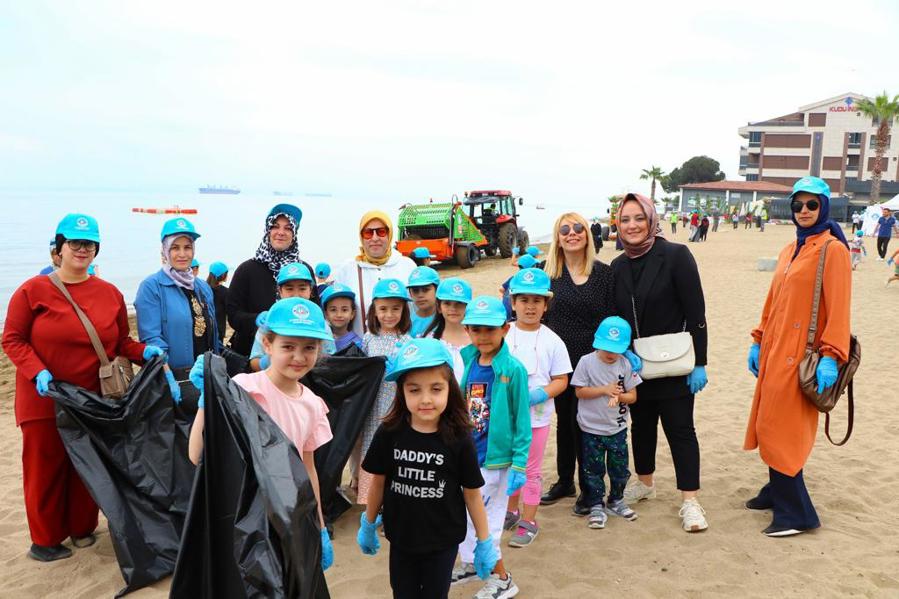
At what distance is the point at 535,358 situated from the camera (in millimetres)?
3555

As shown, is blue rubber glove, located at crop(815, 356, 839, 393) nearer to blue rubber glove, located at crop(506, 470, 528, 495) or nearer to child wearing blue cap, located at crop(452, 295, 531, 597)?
child wearing blue cap, located at crop(452, 295, 531, 597)

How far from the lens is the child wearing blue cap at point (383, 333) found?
148 inches

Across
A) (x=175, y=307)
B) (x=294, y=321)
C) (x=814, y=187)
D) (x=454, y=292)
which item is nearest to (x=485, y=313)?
(x=454, y=292)

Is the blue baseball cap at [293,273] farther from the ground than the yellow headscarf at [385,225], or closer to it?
closer to it

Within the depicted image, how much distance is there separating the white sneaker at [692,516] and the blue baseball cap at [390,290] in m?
2.13

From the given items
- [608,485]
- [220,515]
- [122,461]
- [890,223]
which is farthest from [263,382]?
[890,223]

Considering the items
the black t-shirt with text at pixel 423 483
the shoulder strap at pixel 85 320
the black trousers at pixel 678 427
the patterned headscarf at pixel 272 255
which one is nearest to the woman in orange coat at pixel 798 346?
the black trousers at pixel 678 427

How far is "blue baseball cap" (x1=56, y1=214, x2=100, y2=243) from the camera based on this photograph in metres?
3.39

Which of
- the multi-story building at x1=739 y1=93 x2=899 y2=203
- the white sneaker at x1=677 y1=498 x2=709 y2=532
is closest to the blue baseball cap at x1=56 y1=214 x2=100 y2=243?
the white sneaker at x1=677 y1=498 x2=709 y2=532

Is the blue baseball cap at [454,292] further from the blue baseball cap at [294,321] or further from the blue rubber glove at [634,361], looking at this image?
the blue baseball cap at [294,321]

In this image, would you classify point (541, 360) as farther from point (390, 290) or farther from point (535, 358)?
point (390, 290)

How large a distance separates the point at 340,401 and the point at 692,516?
2229 millimetres

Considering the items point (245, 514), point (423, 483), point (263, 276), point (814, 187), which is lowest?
point (423, 483)

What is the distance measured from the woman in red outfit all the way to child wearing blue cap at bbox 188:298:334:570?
1451mm
